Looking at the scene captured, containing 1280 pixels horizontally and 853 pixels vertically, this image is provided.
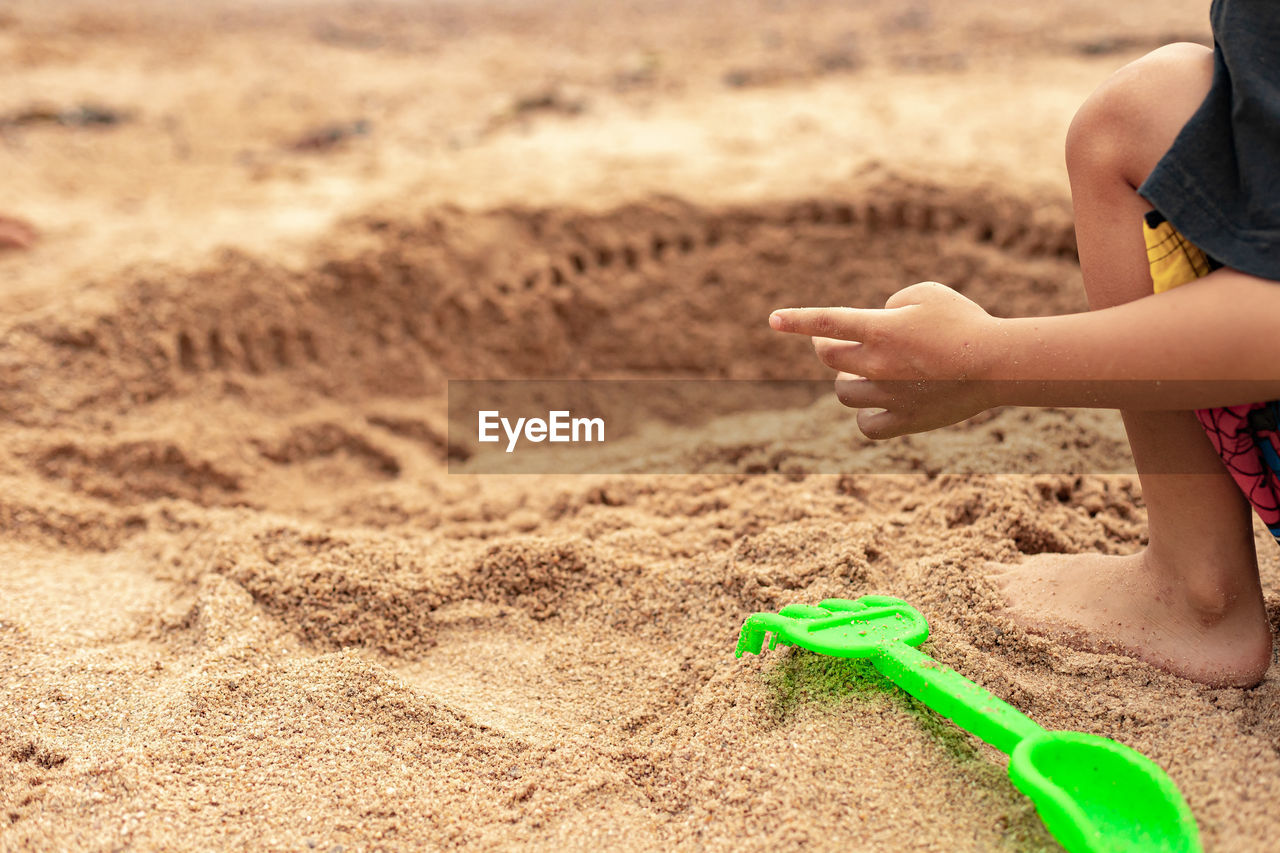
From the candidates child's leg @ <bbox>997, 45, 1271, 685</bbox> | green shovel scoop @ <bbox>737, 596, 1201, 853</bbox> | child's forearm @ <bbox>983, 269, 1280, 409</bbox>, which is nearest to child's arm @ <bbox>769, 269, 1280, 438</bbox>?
child's forearm @ <bbox>983, 269, 1280, 409</bbox>

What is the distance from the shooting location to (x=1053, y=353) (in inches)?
39.0

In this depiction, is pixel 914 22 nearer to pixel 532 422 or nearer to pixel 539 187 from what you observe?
pixel 539 187

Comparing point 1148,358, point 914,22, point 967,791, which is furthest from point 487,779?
point 914,22

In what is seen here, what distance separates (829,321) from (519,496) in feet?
3.43

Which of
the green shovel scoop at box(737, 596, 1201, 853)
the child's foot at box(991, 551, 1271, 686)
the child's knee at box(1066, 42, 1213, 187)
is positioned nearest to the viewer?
the green shovel scoop at box(737, 596, 1201, 853)

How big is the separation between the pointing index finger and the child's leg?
0.26 metres

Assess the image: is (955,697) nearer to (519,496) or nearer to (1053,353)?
(1053,353)

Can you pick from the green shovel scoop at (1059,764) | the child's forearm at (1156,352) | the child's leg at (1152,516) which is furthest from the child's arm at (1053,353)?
the green shovel scoop at (1059,764)

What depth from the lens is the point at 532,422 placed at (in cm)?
259

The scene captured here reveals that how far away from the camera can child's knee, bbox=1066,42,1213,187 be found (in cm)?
99

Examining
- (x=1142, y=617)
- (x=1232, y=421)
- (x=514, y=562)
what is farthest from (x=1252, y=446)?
(x=514, y=562)

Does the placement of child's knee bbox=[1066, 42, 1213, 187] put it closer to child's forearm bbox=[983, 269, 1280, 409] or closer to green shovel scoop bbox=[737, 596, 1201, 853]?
child's forearm bbox=[983, 269, 1280, 409]

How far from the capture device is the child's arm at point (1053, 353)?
91 cm

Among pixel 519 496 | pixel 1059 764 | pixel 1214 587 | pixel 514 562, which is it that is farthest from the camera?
pixel 519 496
